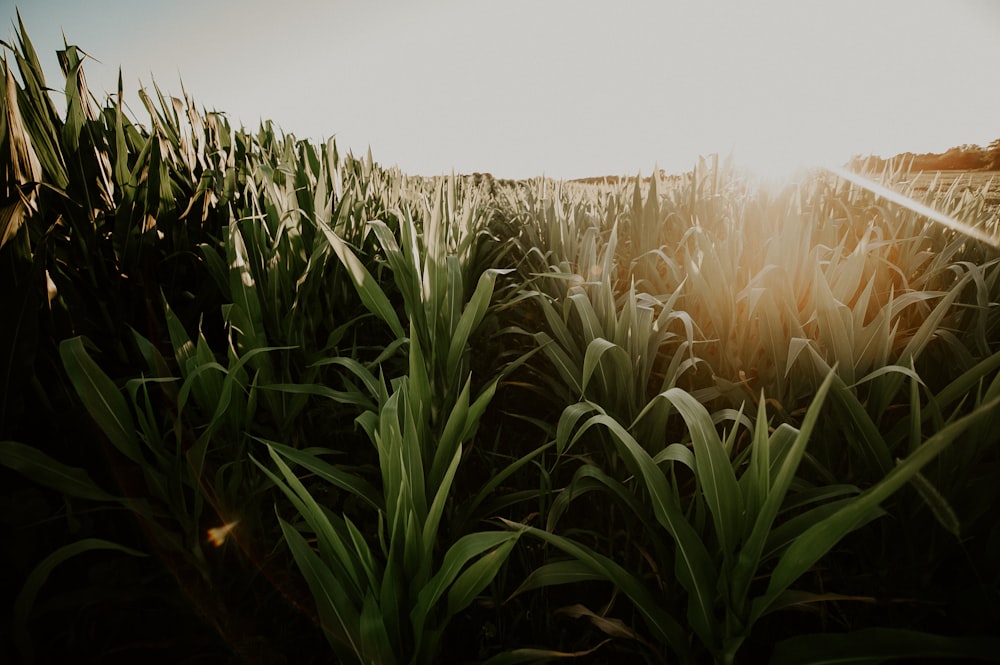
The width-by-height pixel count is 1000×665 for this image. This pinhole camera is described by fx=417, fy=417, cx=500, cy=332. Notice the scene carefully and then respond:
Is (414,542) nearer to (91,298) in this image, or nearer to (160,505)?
(160,505)

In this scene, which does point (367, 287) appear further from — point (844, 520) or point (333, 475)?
point (844, 520)

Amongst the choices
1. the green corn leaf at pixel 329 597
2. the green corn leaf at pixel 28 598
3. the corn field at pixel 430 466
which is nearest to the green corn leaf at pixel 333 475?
the corn field at pixel 430 466

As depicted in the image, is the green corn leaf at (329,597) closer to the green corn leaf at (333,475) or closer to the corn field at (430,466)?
the corn field at (430,466)

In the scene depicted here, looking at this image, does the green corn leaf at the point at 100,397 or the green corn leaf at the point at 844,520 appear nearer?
the green corn leaf at the point at 844,520

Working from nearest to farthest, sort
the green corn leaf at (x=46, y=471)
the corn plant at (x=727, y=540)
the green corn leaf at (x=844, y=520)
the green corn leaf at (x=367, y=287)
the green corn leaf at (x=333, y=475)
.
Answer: the green corn leaf at (x=844, y=520), the corn plant at (x=727, y=540), the green corn leaf at (x=46, y=471), the green corn leaf at (x=333, y=475), the green corn leaf at (x=367, y=287)

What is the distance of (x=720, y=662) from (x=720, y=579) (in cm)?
9

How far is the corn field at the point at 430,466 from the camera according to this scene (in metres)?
0.49

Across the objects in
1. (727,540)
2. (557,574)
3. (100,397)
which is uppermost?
(100,397)

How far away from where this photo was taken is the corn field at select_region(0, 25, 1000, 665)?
1.60ft

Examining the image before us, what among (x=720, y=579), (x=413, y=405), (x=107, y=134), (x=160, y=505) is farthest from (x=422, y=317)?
(x=107, y=134)

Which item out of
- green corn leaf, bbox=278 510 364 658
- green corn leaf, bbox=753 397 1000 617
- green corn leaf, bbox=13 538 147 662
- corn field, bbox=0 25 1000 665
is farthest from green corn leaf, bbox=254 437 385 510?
green corn leaf, bbox=753 397 1000 617

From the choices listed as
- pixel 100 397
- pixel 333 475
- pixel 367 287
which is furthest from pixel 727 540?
pixel 100 397

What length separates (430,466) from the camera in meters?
0.72

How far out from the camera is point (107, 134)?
4.22ft
